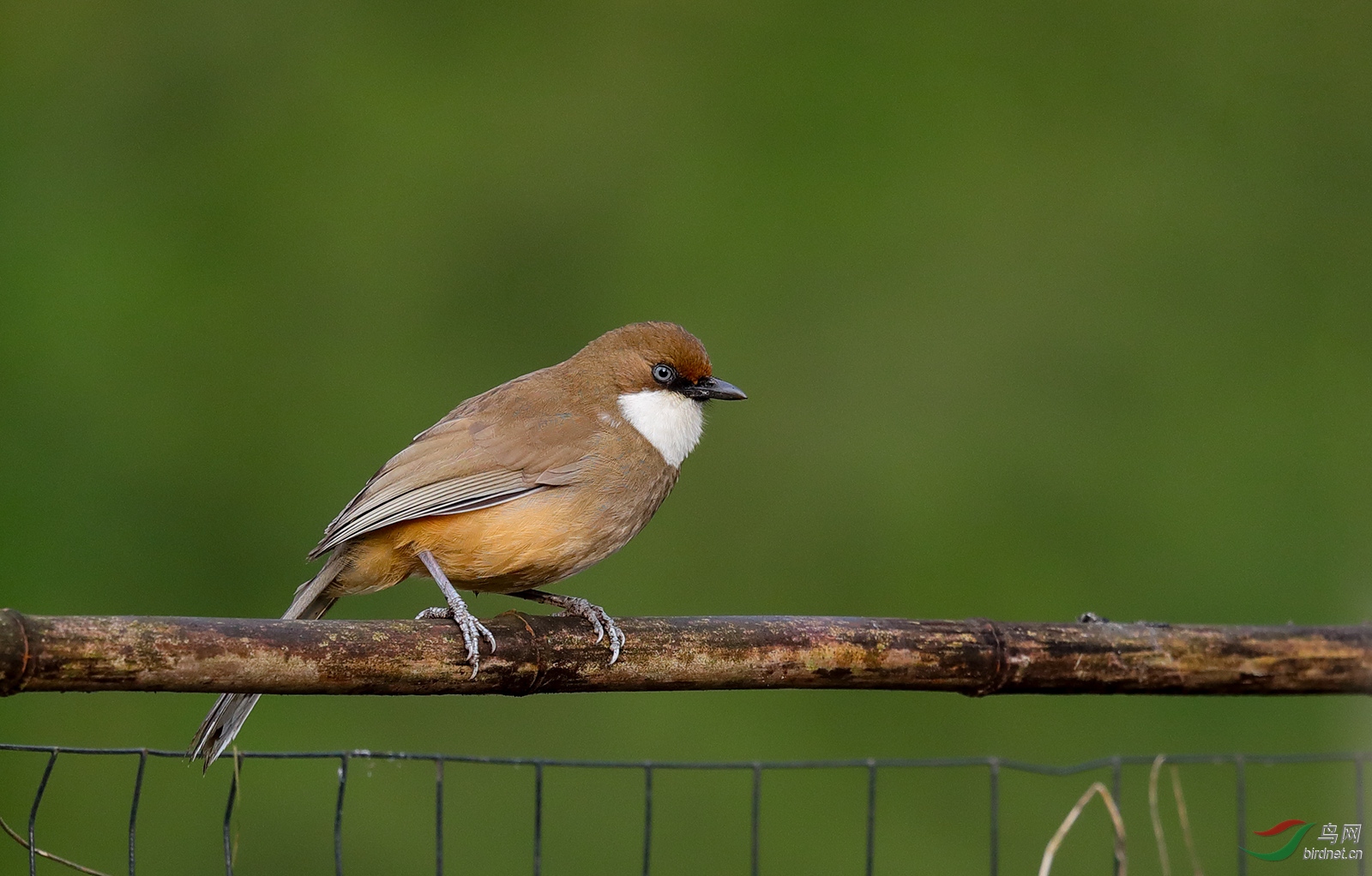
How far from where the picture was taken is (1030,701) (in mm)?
5480

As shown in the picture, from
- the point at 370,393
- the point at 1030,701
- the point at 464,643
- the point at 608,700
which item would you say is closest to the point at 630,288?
the point at 370,393

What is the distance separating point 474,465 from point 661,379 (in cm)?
54

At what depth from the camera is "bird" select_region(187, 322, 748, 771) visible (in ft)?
9.20

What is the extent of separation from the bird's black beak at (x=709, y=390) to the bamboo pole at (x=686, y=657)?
904 millimetres

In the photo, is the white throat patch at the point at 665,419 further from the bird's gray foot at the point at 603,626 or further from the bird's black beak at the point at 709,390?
the bird's gray foot at the point at 603,626

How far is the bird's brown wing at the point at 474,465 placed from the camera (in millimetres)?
2809

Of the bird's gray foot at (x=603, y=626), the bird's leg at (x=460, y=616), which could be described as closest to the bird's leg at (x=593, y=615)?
the bird's gray foot at (x=603, y=626)

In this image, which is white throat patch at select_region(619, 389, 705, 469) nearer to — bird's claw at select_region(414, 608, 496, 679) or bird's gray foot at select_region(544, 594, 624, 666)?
bird's gray foot at select_region(544, 594, 624, 666)

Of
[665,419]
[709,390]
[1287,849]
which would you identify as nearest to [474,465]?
[665,419]

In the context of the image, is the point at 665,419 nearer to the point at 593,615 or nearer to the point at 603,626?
the point at 593,615

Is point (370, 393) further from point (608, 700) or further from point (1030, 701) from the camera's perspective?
point (1030, 701)

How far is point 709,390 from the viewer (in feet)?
10.8

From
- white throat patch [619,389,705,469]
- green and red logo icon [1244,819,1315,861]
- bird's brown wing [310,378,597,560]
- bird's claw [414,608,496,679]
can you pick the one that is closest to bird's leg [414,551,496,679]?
bird's claw [414,608,496,679]

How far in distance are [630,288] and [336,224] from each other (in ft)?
4.10
